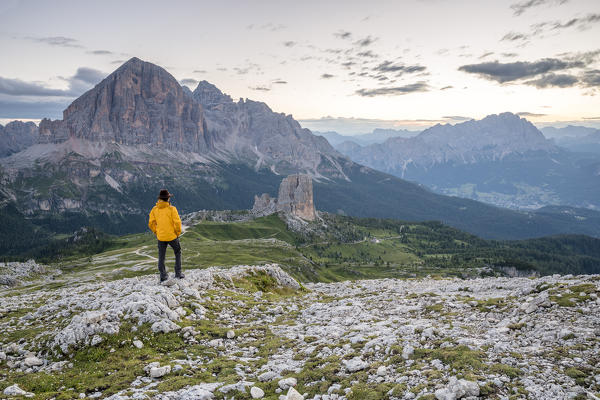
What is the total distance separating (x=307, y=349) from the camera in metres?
17.9

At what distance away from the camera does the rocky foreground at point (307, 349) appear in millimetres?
12375

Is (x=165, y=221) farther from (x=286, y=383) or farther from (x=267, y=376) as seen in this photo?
(x=286, y=383)

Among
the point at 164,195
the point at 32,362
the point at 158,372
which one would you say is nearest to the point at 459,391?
the point at 158,372

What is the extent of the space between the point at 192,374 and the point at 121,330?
20.2 ft

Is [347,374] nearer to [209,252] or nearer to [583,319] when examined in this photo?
[583,319]

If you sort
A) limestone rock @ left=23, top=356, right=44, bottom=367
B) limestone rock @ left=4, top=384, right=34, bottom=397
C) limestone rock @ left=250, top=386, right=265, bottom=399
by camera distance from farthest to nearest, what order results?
limestone rock @ left=23, top=356, right=44, bottom=367 → limestone rock @ left=4, top=384, right=34, bottom=397 → limestone rock @ left=250, top=386, right=265, bottom=399

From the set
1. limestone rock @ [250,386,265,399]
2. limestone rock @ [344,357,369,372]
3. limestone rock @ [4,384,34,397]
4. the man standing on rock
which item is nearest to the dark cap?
the man standing on rock

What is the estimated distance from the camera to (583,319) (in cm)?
1670

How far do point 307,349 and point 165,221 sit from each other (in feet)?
50.3

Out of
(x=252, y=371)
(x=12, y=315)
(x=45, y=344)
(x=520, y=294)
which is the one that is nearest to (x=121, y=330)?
(x=45, y=344)

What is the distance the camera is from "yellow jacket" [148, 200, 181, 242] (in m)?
26.4

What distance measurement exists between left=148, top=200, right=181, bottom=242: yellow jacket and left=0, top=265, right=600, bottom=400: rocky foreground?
13.7ft

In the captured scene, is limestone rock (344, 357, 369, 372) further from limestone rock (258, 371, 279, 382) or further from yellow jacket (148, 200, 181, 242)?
yellow jacket (148, 200, 181, 242)

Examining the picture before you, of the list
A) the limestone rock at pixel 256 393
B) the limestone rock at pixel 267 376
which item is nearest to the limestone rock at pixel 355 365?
the limestone rock at pixel 267 376
